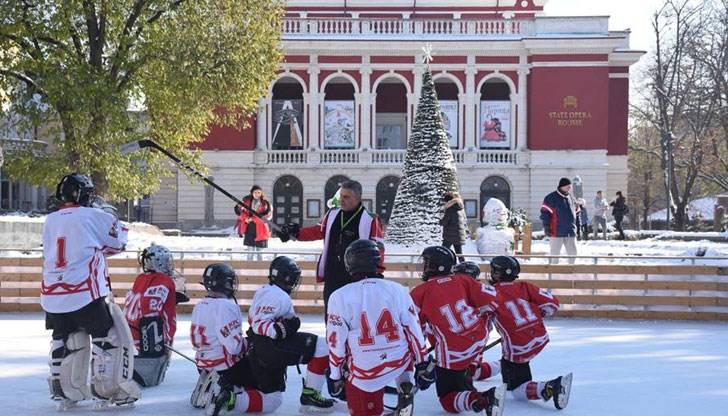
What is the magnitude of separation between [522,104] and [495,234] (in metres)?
25.1

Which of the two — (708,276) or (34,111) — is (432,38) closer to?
(34,111)

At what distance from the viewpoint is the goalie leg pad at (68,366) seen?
7.18m

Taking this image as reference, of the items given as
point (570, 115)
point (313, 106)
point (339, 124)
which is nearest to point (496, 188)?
point (570, 115)

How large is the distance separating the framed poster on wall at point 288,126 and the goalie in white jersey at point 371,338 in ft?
127

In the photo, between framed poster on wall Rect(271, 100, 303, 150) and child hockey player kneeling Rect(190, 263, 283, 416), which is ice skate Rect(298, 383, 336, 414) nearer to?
child hockey player kneeling Rect(190, 263, 283, 416)

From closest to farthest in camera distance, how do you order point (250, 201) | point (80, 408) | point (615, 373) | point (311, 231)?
point (80, 408), point (311, 231), point (615, 373), point (250, 201)

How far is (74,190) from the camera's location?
720 cm

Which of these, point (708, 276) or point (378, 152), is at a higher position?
point (378, 152)

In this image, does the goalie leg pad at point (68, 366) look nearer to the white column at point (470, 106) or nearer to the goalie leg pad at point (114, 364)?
the goalie leg pad at point (114, 364)

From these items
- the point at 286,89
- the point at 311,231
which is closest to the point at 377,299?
the point at 311,231

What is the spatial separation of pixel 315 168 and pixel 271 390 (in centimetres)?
3655

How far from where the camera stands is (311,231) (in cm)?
832

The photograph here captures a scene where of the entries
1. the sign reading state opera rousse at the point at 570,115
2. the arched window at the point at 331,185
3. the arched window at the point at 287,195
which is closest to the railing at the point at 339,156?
the arched window at the point at 331,185

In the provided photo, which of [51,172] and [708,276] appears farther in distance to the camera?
[51,172]
